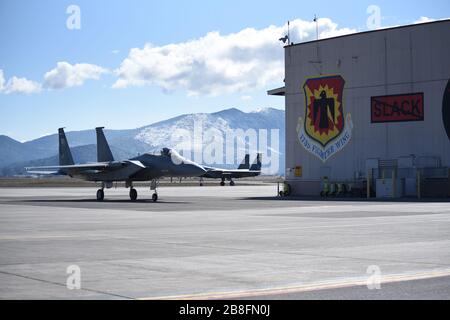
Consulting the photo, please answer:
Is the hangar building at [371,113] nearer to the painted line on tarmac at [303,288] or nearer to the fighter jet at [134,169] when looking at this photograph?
the fighter jet at [134,169]

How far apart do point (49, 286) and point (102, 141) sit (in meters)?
41.5

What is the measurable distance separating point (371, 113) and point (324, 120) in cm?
455

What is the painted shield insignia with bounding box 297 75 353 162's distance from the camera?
184 ft

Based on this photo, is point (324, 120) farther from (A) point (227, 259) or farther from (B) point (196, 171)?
(A) point (227, 259)

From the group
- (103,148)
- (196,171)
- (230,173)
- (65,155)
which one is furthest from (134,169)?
(230,173)

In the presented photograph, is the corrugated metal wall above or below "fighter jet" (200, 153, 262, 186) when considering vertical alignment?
above

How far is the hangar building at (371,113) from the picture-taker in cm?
5044

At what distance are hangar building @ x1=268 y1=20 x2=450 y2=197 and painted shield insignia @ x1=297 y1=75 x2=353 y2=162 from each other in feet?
0.26

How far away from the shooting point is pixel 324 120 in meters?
57.3

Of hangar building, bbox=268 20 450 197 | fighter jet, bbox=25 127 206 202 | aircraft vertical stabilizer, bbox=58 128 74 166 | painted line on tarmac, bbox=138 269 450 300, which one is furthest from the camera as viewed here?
aircraft vertical stabilizer, bbox=58 128 74 166

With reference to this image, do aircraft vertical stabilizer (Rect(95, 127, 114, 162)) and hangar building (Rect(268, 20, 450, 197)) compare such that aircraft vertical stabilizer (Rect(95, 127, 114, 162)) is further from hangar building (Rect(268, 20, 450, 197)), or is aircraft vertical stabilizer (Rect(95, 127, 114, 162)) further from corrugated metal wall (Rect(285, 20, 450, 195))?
corrugated metal wall (Rect(285, 20, 450, 195))

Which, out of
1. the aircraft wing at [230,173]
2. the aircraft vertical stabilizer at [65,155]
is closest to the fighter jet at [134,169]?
the aircraft vertical stabilizer at [65,155]

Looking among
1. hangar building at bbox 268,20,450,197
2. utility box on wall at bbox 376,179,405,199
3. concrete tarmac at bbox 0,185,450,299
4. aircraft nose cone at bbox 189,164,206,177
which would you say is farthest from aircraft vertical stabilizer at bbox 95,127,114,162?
concrete tarmac at bbox 0,185,450,299

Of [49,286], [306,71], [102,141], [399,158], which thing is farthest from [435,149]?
[49,286]
